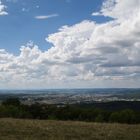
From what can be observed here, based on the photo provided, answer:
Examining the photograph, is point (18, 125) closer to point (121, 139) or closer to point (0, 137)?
point (0, 137)

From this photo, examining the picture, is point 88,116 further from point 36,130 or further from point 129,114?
point 36,130

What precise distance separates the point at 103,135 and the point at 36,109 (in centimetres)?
4737

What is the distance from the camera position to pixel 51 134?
803 inches

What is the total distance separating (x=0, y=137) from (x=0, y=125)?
4886mm

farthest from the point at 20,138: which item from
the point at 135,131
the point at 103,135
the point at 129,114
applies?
the point at 129,114

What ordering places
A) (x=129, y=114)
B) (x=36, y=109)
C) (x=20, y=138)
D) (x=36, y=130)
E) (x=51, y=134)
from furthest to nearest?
(x=36, y=109)
(x=129, y=114)
(x=36, y=130)
(x=51, y=134)
(x=20, y=138)

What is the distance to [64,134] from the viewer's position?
20516mm

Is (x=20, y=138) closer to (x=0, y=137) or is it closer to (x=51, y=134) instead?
(x=0, y=137)

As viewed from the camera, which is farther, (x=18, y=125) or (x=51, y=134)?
(x=18, y=125)

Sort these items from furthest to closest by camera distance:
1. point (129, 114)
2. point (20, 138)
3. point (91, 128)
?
point (129, 114) < point (91, 128) < point (20, 138)

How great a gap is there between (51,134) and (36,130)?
5.57 ft

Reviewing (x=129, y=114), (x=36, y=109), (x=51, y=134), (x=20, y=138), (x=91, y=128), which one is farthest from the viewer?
(x=36, y=109)

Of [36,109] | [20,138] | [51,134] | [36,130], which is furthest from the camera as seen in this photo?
[36,109]

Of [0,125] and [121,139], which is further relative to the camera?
[0,125]
